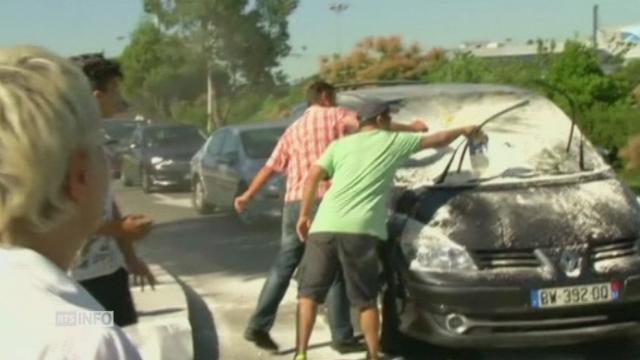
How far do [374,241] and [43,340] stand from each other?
5.71 metres

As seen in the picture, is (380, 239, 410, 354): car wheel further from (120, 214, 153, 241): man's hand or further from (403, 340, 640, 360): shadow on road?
(120, 214, 153, 241): man's hand

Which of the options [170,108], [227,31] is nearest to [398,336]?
[227,31]

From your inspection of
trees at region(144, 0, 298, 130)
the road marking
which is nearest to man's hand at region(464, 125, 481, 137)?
the road marking

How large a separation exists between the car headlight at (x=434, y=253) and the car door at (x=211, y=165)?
10322 millimetres

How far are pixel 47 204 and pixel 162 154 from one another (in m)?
23.7

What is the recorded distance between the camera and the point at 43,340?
165 cm

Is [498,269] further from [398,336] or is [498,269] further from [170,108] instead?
[170,108]

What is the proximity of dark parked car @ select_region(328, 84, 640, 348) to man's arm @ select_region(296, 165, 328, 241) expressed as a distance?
0.51 m

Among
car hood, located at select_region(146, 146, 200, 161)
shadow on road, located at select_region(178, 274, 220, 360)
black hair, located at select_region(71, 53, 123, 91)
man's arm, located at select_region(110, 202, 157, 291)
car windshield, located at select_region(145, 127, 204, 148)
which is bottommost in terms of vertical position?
car hood, located at select_region(146, 146, 200, 161)

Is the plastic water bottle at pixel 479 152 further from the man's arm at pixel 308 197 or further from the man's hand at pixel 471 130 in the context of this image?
the man's arm at pixel 308 197

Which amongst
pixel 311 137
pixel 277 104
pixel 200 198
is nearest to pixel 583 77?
pixel 200 198

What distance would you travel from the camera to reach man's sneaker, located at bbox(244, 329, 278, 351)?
8266mm

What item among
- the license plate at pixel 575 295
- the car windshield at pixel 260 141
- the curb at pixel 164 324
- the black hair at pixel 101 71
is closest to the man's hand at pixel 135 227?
the black hair at pixel 101 71

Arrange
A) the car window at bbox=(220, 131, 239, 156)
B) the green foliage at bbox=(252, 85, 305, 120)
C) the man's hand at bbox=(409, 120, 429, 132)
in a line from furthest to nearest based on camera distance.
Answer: the green foliage at bbox=(252, 85, 305, 120), the car window at bbox=(220, 131, 239, 156), the man's hand at bbox=(409, 120, 429, 132)
